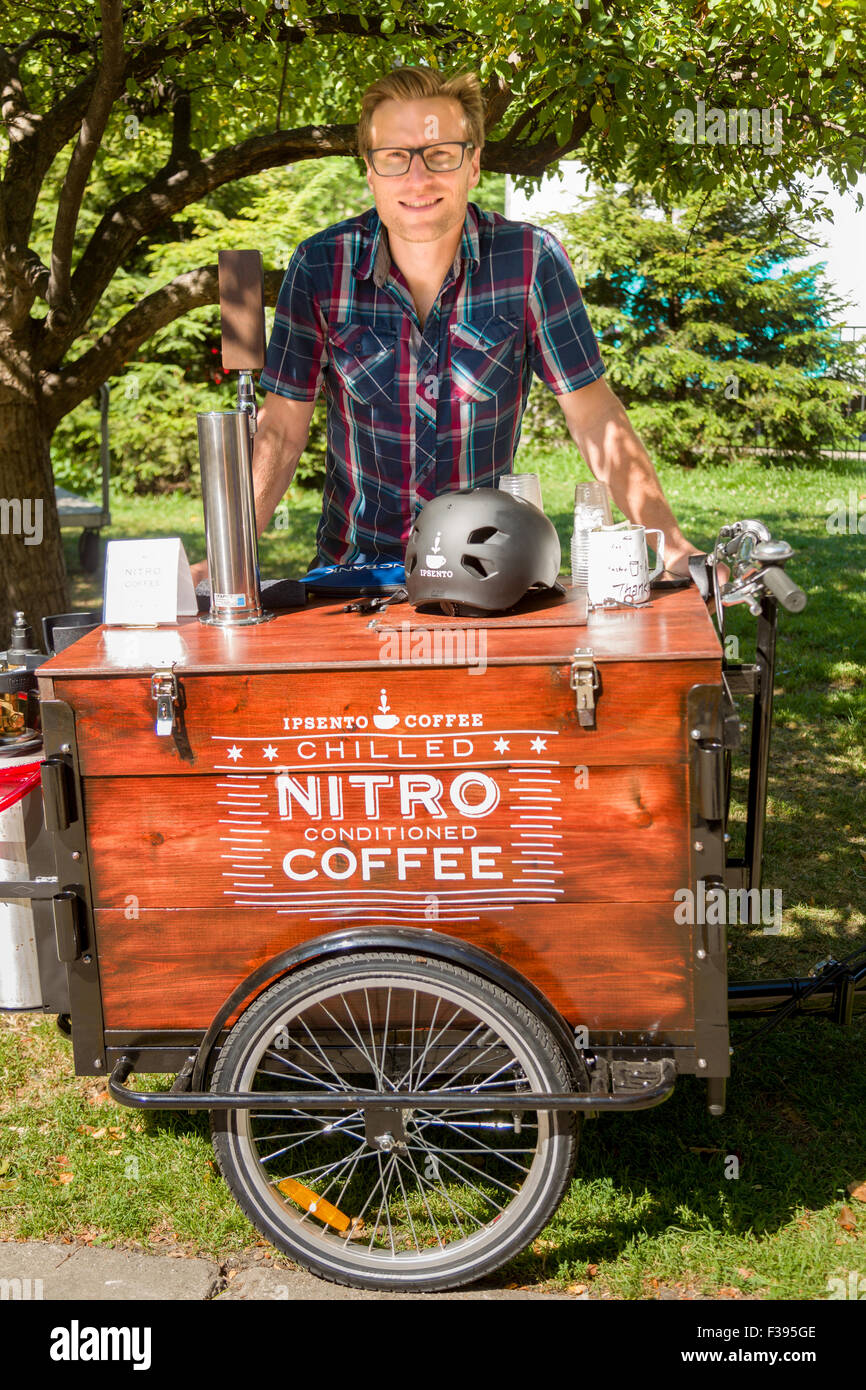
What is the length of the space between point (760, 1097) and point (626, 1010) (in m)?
1.09

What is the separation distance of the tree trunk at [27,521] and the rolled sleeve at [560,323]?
341cm

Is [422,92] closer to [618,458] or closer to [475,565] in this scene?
[618,458]

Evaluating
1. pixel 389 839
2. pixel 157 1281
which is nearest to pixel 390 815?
pixel 389 839

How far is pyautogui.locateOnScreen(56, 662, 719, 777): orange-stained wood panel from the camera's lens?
2303 mm

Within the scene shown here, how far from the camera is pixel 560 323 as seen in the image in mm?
3213

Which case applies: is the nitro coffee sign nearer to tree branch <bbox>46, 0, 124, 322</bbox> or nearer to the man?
the man

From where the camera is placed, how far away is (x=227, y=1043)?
8.11ft

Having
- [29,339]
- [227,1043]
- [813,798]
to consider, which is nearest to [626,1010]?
[227,1043]

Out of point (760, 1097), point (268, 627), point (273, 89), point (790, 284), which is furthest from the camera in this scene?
point (790, 284)

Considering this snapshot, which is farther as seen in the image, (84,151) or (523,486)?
(84,151)

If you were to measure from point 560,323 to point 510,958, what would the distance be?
1.62 meters

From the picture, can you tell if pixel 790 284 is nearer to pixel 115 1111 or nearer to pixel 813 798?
pixel 813 798

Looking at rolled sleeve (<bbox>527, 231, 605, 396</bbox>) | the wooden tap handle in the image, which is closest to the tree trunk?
rolled sleeve (<bbox>527, 231, 605, 396</bbox>)
